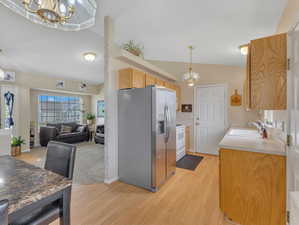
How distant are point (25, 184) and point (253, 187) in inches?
84.7

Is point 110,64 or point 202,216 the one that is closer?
point 202,216

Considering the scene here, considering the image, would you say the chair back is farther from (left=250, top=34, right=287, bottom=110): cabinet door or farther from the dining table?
(left=250, top=34, right=287, bottom=110): cabinet door

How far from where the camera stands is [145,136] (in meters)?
2.44

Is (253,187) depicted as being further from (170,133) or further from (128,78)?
(128,78)

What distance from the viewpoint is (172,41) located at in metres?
3.25

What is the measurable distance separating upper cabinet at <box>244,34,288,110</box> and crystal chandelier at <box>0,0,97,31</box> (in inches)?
72.5

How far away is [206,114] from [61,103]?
6.30 m

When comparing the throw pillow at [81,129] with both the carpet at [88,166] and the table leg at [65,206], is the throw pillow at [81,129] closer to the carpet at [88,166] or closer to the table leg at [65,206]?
the carpet at [88,166]

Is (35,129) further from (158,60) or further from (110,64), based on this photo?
(158,60)

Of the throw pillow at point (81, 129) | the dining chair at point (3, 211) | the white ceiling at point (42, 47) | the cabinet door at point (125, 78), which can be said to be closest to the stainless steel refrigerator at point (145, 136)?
the cabinet door at point (125, 78)

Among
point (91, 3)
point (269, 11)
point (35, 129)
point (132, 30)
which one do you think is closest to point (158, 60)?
point (132, 30)

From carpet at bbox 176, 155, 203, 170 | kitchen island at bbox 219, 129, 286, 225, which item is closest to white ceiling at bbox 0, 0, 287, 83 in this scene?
kitchen island at bbox 219, 129, 286, 225

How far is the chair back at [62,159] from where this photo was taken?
1.37m

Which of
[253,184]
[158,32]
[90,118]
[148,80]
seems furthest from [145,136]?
[90,118]
